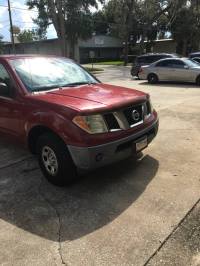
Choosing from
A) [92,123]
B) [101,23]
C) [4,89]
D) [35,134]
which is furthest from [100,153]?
[101,23]

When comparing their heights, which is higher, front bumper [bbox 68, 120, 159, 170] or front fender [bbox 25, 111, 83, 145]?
front fender [bbox 25, 111, 83, 145]

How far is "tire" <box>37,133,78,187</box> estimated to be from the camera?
3.92m

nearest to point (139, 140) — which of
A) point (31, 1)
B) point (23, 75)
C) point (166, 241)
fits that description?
point (166, 241)

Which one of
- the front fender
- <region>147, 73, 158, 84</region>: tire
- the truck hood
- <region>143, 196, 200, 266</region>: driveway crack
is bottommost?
<region>147, 73, 158, 84</region>: tire

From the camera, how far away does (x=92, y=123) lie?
3.79 meters

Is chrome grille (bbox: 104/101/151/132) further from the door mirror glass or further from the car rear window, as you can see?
the car rear window

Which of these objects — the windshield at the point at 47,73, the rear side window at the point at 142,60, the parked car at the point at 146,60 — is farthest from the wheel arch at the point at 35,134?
the rear side window at the point at 142,60

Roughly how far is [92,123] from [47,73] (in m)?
1.55

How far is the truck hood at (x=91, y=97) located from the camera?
392cm

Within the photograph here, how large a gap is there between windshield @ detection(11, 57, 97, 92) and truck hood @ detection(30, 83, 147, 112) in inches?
9.1

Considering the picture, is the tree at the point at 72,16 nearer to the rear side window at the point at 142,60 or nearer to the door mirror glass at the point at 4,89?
the rear side window at the point at 142,60

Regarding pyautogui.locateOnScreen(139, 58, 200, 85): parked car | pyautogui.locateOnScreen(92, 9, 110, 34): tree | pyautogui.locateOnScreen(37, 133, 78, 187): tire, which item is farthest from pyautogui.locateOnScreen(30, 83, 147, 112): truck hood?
pyautogui.locateOnScreen(92, 9, 110, 34): tree

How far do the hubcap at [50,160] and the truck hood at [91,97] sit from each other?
0.63m

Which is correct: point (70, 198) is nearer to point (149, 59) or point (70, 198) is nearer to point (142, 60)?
point (149, 59)
